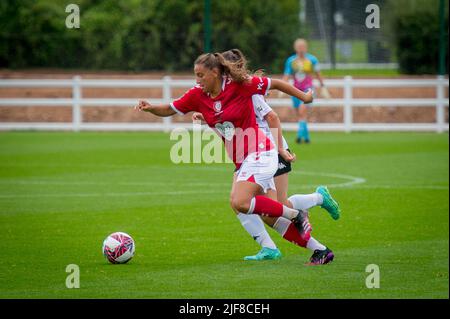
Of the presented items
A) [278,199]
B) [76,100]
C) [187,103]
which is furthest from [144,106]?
[76,100]

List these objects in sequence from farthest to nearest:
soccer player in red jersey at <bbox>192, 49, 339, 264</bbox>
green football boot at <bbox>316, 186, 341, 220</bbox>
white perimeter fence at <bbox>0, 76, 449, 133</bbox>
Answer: white perimeter fence at <bbox>0, 76, 449, 133</bbox> < green football boot at <bbox>316, 186, 341, 220</bbox> < soccer player in red jersey at <bbox>192, 49, 339, 264</bbox>

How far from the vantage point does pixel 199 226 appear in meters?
12.0

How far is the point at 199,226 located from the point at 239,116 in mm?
2983

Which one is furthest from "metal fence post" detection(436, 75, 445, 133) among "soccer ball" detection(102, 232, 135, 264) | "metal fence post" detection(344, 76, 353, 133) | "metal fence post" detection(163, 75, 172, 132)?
"soccer ball" detection(102, 232, 135, 264)

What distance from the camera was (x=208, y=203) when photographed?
14.2 m

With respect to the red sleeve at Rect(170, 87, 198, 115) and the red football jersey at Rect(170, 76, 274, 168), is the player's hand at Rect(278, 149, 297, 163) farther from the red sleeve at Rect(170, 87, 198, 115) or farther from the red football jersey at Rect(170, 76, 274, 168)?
the red sleeve at Rect(170, 87, 198, 115)

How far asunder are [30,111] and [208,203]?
784 inches

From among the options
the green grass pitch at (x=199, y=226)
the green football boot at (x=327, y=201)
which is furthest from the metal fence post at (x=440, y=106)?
the green football boot at (x=327, y=201)

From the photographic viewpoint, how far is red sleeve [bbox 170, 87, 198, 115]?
31.3 feet

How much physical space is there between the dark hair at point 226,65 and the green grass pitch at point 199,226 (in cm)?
171

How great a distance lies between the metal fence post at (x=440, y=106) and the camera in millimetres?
27688

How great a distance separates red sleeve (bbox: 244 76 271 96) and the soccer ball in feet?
5.87

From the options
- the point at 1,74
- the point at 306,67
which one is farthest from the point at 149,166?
the point at 1,74
